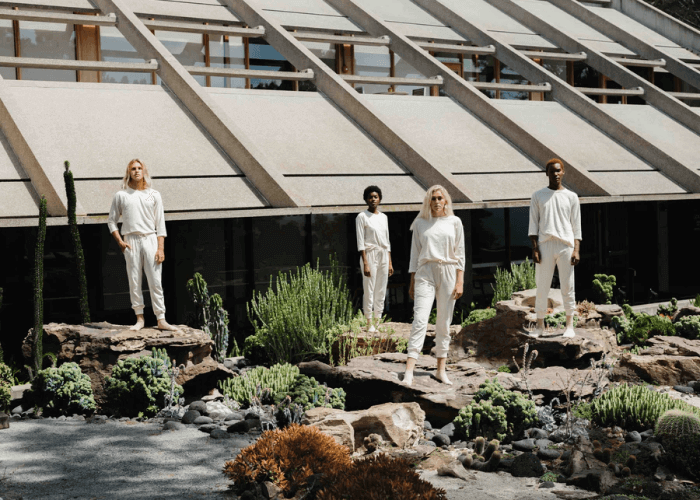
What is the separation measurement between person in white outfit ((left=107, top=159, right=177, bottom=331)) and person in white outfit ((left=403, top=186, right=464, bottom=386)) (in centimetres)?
295

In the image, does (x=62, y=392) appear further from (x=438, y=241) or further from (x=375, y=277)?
(x=375, y=277)

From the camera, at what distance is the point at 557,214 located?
9.45 metres

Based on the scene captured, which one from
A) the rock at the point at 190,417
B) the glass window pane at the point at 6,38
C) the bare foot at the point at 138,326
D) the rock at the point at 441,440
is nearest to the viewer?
the rock at the point at 441,440

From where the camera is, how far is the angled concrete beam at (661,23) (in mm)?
21797

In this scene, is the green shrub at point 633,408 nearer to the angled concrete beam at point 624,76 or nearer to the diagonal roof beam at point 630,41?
the angled concrete beam at point 624,76

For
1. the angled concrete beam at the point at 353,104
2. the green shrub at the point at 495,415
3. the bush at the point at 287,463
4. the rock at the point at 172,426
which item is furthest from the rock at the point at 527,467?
the angled concrete beam at the point at 353,104

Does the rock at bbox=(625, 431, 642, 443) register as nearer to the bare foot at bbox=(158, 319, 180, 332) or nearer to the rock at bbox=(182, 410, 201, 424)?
the rock at bbox=(182, 410, 201, 424)

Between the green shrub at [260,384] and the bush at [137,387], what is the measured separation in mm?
693

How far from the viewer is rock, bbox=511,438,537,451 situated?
6637 mm

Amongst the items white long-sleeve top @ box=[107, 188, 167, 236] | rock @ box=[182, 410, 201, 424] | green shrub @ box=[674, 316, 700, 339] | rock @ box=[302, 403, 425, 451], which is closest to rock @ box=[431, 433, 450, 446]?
rock @ box=[302, 403, 425, 451]

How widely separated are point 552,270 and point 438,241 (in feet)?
8.21

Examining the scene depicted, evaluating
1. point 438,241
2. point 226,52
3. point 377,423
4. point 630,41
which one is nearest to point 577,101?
point 630,41

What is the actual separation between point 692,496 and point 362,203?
7.21 meters

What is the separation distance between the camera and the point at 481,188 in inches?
505
